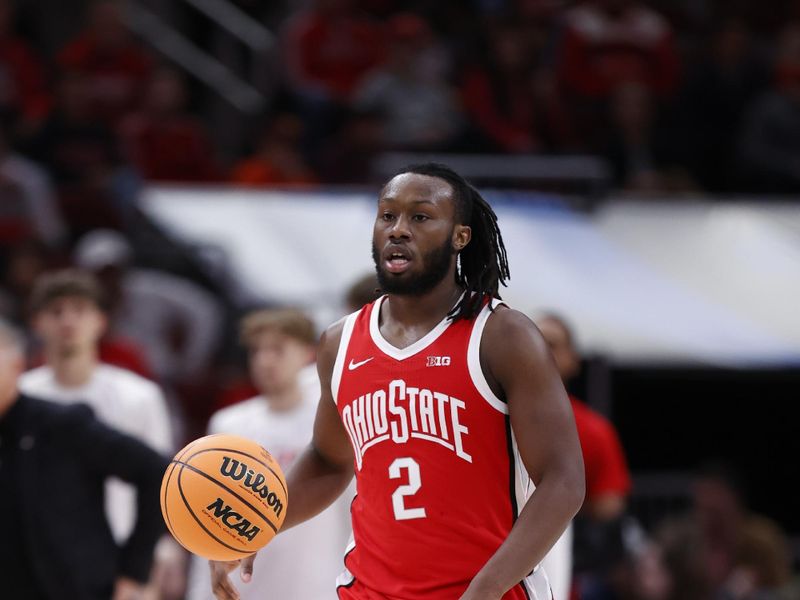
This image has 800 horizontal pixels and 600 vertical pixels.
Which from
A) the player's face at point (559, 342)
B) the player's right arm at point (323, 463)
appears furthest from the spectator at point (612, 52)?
the player's right arm at point (323, 463)

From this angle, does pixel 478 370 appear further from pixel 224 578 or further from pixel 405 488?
pixel 224 578

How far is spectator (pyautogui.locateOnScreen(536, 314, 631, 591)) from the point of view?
7.17 m

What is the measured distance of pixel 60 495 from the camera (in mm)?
5965

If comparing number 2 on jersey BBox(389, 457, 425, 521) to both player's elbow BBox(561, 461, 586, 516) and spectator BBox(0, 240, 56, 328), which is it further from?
spectator BBox(0, 240, 56, 328)

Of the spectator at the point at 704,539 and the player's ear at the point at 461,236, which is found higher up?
the player's ear at the point at 461,236

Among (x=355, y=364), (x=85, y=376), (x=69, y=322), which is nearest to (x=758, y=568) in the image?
(x=85, y=376)

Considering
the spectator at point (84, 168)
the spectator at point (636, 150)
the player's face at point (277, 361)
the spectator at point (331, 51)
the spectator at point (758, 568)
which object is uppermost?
the spectator at point (331, 51)

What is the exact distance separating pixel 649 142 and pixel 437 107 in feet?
6.28

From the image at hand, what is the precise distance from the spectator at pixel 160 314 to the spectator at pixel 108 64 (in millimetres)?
2114

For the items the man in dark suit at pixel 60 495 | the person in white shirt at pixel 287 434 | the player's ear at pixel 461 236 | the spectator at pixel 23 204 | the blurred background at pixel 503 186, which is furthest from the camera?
the spectator at pixel 23 204

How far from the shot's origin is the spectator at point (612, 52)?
1327 centimetres

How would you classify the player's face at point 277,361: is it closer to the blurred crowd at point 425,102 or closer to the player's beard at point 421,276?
the player's beard at point 421,276

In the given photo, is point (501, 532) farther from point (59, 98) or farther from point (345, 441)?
point (59, 98)

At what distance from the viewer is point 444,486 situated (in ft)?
13.4
